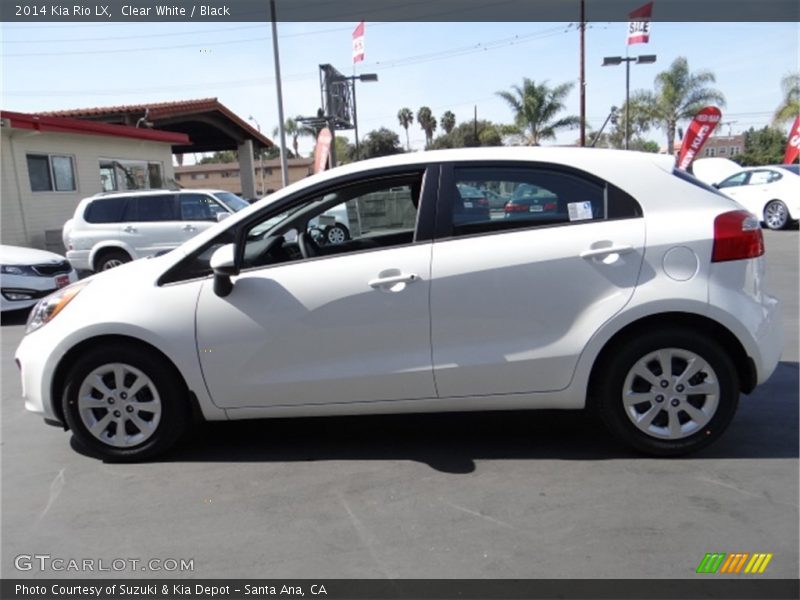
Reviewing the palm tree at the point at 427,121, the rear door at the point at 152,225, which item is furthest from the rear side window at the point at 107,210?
the palm tree at the point at 427,121

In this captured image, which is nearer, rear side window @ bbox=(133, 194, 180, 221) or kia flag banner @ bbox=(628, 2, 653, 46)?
rear side window @ bbox=(133, 194, 180, 221)

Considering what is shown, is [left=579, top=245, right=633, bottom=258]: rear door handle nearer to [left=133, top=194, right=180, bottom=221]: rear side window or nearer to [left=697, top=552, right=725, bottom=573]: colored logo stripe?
[left=697, top=552, right=725, bottom=573]: colored logo stripe

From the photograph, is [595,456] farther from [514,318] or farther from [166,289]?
[166,289]

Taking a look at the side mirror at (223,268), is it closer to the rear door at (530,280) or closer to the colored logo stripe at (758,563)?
the rear door at (530,280)

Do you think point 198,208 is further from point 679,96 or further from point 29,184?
point 679,96

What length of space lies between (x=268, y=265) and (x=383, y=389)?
961 millimetres

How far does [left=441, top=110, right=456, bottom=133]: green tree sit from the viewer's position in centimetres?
8381

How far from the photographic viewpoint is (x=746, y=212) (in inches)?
140

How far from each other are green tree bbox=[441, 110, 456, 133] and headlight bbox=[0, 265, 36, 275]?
78580mm

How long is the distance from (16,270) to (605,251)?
7959 millimetres

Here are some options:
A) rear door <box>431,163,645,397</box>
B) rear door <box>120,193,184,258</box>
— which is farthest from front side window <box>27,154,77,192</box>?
rear door <box>431,163,645,397</box>

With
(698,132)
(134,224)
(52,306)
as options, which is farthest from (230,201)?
(698,132)

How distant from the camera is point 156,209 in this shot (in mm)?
11211
